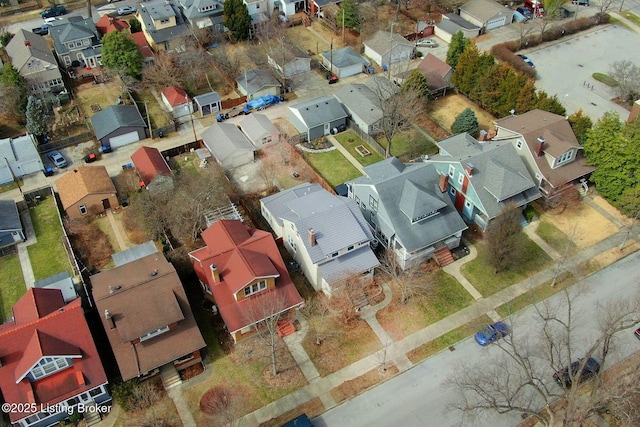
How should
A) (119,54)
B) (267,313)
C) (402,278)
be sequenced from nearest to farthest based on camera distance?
(267,313) < (402,278) < (119,54)

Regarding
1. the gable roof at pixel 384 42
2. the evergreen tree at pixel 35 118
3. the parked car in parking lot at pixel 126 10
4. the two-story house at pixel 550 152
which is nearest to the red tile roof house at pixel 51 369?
the evergreen tree at pixel 35 118

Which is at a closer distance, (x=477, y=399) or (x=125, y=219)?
(x=477, y=399)

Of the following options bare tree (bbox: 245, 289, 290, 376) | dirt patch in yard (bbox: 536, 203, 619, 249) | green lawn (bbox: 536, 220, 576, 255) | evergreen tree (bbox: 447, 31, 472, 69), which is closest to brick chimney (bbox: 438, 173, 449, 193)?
green lawn (bbox: 536, 220, 576, 255)

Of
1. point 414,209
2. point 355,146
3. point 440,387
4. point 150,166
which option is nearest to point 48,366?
point 150,166

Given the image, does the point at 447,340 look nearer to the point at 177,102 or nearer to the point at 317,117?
the point at 317,117

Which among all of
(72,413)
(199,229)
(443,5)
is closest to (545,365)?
(199,229)

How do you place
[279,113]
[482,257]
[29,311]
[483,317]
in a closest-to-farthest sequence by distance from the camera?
[29,311]
[483,317]
[482,257]
[279,113]

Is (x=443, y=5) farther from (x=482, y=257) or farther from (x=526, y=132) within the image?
(x=482, y=257)
